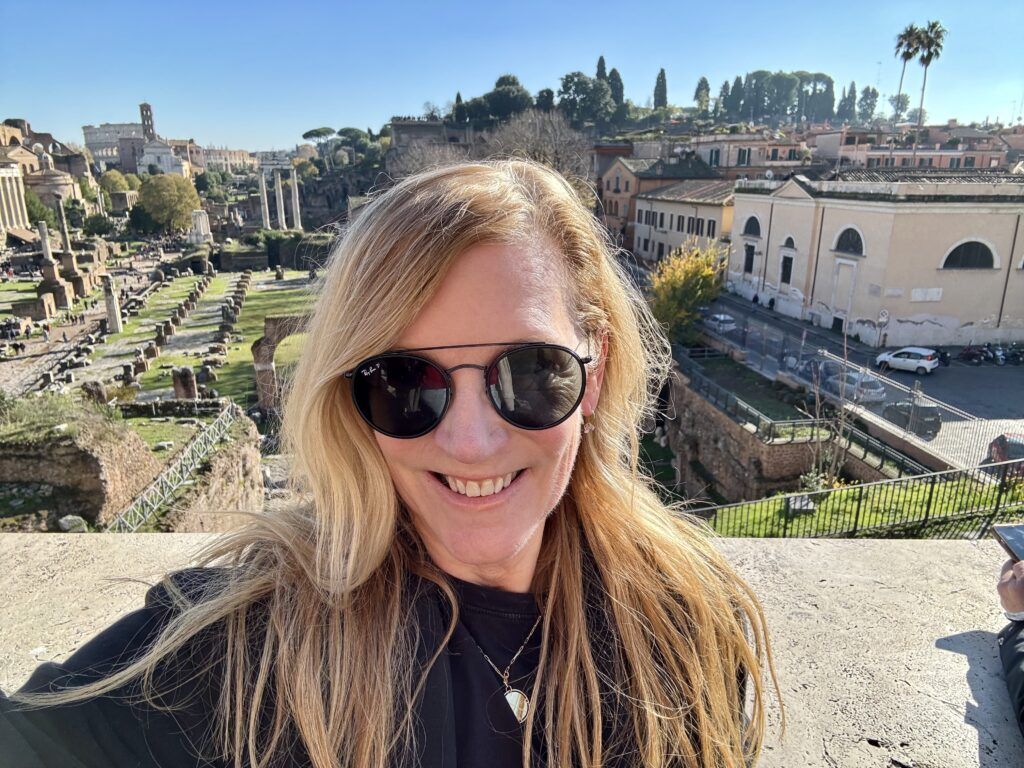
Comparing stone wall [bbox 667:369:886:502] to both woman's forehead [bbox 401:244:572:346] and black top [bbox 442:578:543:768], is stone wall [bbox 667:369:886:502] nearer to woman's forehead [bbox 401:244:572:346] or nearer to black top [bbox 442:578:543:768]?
black top [bbox 442:578:543:768]

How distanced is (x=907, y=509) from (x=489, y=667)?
9344mm

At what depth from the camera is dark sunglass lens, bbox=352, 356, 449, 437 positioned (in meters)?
1.33

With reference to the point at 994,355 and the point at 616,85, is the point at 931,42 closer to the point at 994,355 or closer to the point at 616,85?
the point at 994,355

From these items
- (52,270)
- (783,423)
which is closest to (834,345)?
(783,423)

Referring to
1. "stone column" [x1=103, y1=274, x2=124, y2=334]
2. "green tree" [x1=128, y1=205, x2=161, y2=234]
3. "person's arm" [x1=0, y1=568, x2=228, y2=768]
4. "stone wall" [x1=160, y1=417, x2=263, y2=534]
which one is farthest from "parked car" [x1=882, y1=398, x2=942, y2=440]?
"green tree" [x1=128, y1=205, x2=161, y2=234]

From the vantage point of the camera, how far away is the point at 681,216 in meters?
34.1

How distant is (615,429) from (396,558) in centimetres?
68

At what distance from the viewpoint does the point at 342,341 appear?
134cm

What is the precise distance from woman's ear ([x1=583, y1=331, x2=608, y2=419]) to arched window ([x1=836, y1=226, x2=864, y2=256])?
23070 mm

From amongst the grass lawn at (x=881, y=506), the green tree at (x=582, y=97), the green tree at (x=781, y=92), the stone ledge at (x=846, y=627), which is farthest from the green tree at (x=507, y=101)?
the green tree at (x=781, y=92)

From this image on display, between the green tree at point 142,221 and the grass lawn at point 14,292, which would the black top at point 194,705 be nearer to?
the grass lawn at point 14,292

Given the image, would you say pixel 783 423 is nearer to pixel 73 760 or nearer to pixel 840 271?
pixel 840 271

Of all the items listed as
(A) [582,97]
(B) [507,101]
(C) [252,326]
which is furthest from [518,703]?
(A) [582,97]

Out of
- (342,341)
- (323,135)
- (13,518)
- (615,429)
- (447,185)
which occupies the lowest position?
(13,518)
